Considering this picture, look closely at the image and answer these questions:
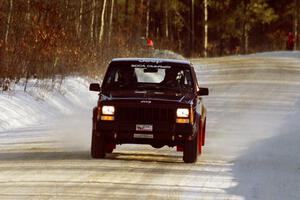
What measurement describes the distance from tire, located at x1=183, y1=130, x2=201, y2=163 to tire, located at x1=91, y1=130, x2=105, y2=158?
1.19 meters

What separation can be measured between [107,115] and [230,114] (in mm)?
12460

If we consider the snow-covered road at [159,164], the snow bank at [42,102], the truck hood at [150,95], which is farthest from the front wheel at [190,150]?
the snow bank at [42,102]

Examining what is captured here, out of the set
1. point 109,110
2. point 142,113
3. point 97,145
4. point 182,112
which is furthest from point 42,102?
point 182,112

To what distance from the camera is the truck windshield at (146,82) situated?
16.3 meters

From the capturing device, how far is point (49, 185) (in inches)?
476

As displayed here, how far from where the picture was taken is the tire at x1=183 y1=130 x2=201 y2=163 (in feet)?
50.5

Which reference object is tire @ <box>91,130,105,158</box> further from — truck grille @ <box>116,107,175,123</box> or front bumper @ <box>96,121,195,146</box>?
→ truck grille @ <box>116,107,175,123</box>

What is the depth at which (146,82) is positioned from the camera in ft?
54.4

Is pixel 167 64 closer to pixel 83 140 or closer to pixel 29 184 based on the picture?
pixel 83 140

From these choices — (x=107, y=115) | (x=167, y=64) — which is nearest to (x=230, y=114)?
(x=167, y=64)

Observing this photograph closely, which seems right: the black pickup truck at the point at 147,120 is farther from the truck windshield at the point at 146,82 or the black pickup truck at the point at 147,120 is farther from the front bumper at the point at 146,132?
the truck windshield at the point at 146,82

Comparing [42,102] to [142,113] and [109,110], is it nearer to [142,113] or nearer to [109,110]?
[109,110]

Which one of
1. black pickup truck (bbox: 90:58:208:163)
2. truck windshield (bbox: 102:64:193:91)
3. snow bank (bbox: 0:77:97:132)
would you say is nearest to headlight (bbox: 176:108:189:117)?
black pickup truck (bbox: 90:58:208:163)

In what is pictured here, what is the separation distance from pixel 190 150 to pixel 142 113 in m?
0.91
